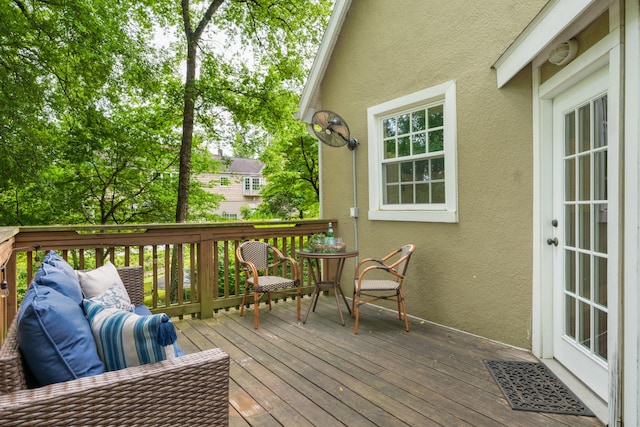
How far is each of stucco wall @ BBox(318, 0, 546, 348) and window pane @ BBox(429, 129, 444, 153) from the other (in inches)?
10.2

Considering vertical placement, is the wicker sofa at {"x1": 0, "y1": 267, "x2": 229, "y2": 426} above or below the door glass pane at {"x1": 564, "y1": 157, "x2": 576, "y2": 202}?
below

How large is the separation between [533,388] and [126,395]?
228cm

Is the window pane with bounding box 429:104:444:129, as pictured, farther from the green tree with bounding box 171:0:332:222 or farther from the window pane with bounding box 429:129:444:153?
the green tree with bounding box 171:0:332:222

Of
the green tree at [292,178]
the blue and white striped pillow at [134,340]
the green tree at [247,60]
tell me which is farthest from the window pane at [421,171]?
the green tree at [292,178]

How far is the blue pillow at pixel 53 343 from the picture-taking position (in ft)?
3.49

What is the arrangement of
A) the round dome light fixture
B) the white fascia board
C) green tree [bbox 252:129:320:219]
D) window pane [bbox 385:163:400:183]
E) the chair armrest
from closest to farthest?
the chair armrest
the white fascia board
the round dome light fixture
window pane [bbox 385:163:400:183]
green tree [bbox 252:129:320:219]

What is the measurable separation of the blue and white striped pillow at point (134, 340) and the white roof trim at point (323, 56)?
425 centimetres

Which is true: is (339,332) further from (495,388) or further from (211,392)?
(211,392)

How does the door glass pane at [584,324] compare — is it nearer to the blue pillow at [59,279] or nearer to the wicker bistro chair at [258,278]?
the wicker bistro chair at [258,278]

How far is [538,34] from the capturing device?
2.25 metres

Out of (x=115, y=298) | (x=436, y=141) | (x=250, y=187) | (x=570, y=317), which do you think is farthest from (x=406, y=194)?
(x=250, y=187)

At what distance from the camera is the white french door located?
2021 millimetres

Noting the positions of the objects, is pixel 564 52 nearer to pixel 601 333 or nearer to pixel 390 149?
pixel 601 333

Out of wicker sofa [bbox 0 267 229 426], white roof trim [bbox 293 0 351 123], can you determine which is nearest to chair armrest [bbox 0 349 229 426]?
wicker sofa [bbox 0 267 229 426]
